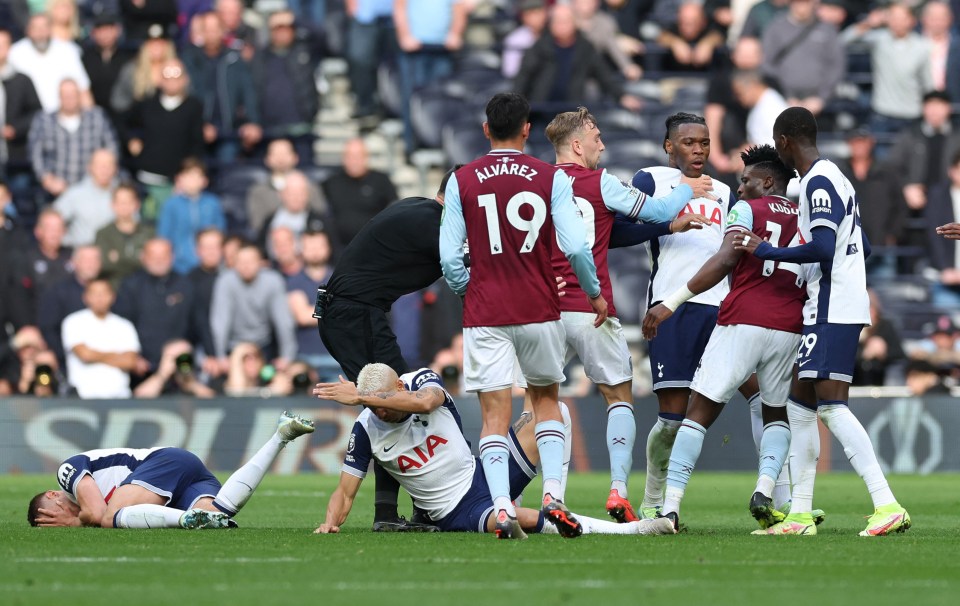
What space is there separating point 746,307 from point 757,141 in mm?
10830

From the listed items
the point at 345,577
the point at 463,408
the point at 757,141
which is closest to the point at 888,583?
the point at 345,577

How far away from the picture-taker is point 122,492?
429 inches

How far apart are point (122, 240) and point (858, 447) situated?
11.6 metres

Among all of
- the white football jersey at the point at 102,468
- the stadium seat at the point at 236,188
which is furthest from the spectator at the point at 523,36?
the white football jersey at the point at 102,468

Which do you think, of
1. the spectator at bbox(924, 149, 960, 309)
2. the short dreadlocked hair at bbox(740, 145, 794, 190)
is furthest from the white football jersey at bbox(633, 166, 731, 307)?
the spectator at bbox(924, 149, 960, 309)

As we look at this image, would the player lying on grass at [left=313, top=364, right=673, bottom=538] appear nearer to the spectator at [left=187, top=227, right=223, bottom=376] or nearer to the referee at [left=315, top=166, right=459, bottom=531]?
the referee at [left=315, top=166, right=459, bottom=531]

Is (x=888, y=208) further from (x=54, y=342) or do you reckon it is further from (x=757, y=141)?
(x=54, y=342)

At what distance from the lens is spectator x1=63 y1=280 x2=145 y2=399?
1859 centimetres

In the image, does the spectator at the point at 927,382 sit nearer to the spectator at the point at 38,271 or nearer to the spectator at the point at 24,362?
the spectator at the point at 24,362

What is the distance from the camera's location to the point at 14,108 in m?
21.6

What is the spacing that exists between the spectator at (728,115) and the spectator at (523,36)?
2.31 m

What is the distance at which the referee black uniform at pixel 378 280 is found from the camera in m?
11.1

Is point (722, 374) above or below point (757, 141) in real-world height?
below

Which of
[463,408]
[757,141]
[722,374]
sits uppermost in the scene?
[757,141]
